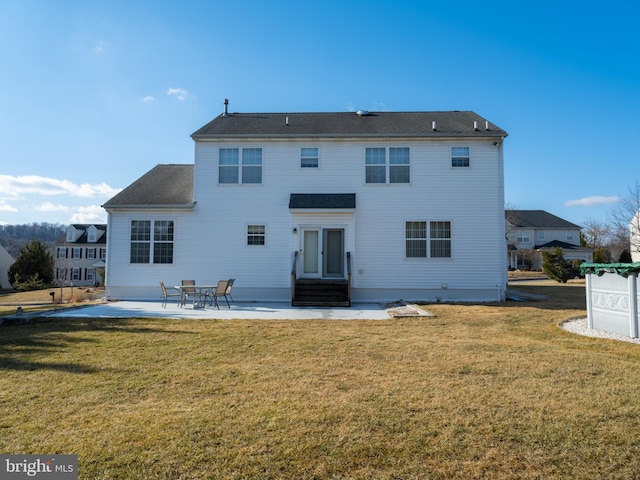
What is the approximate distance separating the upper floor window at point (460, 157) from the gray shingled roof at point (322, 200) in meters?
4.27

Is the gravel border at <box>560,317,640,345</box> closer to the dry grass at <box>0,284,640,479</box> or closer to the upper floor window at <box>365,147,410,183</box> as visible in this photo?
the dry grass at <box>0,284,640,479</box>

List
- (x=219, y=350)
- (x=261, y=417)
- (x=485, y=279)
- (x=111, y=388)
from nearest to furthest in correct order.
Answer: (x=261, y=417) < (x=111, y=388) < (x=219, y=350) < (x=485, y=279)

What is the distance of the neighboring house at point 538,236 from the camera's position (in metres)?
49.3

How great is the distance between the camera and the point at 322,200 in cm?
1586

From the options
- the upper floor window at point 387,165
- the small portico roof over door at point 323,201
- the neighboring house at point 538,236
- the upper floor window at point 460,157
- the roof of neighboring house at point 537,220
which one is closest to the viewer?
the small portico roof over door at point 323,201

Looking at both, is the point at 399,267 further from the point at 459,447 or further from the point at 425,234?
the point at 459,447

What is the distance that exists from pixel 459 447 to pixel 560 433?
1060 mm

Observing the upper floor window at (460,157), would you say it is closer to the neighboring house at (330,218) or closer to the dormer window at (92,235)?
the neighboring house at (330,218)

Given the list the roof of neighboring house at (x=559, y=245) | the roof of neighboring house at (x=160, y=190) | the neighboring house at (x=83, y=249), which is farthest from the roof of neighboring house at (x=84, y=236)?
the roof of neighboring house at (x=559, y=245)

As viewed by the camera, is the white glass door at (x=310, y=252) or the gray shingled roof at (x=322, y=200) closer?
the gray shingled roof at (x=322, y=200)

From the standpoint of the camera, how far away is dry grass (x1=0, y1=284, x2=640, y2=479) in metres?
3.22

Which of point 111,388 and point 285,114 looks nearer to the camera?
point 111,388

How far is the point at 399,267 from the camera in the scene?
15.9m

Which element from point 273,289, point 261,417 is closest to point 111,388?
point 261,417
